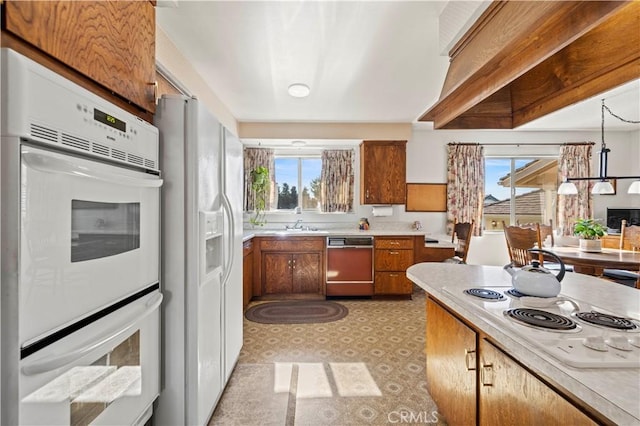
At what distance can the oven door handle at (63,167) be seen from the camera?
719mm

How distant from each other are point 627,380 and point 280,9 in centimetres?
233

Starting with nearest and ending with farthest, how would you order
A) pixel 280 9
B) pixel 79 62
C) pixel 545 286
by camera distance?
pixel 79 62 → pixel 545 286 → pixel 280 9

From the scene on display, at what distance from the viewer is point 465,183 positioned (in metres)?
4.72

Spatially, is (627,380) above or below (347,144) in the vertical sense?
below

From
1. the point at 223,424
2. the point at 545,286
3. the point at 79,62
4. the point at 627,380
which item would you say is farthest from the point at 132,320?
the point at 545,286

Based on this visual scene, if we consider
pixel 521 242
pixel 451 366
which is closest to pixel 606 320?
pixel 451 366

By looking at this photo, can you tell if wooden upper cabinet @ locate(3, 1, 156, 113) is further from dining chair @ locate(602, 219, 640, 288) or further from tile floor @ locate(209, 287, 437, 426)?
dining chair @ locate(602, 219, 640, 288)

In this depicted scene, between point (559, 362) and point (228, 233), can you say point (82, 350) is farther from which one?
point (559, 362)

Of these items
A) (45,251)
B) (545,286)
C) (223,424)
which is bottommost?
(223,424)

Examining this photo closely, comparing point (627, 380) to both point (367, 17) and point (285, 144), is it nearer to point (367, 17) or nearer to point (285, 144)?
point (367, 17)

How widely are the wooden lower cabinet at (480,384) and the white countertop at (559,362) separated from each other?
56 millimetres

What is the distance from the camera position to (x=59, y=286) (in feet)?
2.61

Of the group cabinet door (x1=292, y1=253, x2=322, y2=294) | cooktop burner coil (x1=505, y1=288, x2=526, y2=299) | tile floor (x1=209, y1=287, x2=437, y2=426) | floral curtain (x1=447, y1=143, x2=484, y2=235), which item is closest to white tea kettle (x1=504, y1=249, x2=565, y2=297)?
cooktop burner coil (x1=505, y1=288, x2=526, y2=299)

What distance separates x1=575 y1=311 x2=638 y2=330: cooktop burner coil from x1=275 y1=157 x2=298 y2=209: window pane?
13.4 ft
